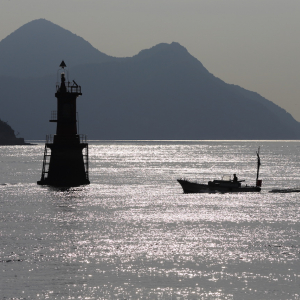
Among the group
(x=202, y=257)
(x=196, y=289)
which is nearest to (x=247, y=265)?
(x=202, y=257)

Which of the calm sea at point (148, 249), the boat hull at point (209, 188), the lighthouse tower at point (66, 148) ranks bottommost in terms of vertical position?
the calm sea at point (148, 249)

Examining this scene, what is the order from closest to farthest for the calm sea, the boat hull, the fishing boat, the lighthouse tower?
the calm sea
the lighthouse tower
the fishing boat
the boat hull

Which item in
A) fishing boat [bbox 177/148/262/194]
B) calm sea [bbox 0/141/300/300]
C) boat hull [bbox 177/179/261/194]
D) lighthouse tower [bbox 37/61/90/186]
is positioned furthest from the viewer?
boat hull [bbox 177/179/261/194]

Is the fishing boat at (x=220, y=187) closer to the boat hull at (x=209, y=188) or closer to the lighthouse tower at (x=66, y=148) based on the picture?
the boat hull at (x=209, y=188)

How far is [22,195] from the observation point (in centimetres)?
7025

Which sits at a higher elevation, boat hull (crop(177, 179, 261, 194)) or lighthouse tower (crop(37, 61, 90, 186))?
lighthouse tower (crop(37, 61, 90, 186))

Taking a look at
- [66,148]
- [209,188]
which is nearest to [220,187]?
[209,188]

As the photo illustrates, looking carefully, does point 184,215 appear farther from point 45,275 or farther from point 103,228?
point 45,275

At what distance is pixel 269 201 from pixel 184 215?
17.0m

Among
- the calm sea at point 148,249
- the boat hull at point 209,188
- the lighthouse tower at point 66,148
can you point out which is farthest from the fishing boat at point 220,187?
the lighthouse tower at point 66,148

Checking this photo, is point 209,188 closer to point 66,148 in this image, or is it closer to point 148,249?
point 66,148

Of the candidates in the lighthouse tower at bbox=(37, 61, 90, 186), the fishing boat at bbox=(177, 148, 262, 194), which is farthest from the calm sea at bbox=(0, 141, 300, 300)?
the fishing boat at bbox=(177, 148, 262, 194)

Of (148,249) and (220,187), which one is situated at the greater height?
(220,187)

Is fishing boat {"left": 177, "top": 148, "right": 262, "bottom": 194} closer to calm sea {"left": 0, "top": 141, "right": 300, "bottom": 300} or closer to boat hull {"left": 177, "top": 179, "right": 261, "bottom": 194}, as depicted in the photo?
boat hull {"left": 177, "top": 179, "right": 261, "bottom": 194}
